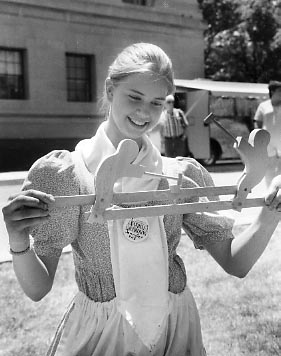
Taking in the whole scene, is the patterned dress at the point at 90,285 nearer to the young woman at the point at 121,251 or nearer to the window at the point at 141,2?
the young woman at the point at 121,251

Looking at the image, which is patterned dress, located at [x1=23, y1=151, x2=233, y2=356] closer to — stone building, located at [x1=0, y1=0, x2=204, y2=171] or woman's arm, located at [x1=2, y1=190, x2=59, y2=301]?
woman's arm, located at [x1=2, y1=190, x2=59, y2=301]

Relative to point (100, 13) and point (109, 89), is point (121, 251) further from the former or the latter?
point (100, 13)

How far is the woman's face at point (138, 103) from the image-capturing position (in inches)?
58.5

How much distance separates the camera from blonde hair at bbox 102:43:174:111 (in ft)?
4.98

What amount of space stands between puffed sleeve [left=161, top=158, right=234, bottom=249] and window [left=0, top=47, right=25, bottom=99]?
14216 mm

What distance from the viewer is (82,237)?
156cm

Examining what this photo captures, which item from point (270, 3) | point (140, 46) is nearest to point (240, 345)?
point (140, 46)

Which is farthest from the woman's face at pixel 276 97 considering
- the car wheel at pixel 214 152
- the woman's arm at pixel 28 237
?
the car wheel at pixel 214 152

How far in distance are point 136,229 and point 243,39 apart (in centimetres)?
1860

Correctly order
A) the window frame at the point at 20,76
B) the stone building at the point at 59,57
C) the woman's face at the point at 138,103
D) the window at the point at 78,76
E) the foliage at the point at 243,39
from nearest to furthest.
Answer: the woman's face at the point at 138,103 < the stone building at the point at 59,57 < the window frame at the point at 20,76 < the window at the point at 78,76 < the foliage at the point at 243,39

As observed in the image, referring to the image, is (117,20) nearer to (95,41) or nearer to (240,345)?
(95,41)

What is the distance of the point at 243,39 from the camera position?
19125 millimetres

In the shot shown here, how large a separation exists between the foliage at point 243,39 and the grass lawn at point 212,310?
1594 cm

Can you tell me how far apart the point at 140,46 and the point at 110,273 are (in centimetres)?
64
